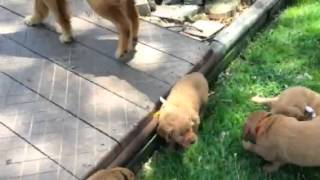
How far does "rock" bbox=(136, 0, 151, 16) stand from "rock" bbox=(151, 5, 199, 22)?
0.22 feet

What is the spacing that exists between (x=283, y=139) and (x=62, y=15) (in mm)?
1953

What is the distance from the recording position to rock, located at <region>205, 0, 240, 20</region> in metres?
4.60

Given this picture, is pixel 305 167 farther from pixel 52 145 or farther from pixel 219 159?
pixel 52 145

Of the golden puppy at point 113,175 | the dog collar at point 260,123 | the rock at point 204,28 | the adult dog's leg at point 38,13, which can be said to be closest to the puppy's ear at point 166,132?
the golden puppy at point 113,175

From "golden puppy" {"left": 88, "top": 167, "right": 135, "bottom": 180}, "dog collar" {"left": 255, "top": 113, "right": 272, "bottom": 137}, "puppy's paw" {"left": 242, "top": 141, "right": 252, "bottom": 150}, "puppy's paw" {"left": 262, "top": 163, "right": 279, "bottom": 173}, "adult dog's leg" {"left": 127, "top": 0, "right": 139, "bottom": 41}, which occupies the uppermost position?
"adult dog's leg" {"left": 127, "top": 0, "right": 139, "bottom": 41}

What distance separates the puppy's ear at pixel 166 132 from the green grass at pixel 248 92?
0.13 metres

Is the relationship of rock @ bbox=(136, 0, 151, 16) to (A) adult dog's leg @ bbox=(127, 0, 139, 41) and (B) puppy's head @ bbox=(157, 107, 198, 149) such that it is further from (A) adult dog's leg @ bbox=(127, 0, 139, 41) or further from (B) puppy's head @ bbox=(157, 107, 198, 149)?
(B) puppy's head @ bbox=(157, 107, 198, 149)

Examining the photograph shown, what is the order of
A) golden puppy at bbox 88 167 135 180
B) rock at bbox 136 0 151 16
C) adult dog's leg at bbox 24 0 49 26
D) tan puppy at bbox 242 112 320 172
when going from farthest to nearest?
rock at bbox 136 0 151 16, adult dog's leg at bbox 24 0 49 26, tan puppy at bbox 242 112 320 172, golden puppy at bbox 88 167 135 180

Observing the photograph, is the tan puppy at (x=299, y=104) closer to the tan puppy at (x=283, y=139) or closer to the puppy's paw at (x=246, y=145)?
the tan puppy at (x=283, y=139)

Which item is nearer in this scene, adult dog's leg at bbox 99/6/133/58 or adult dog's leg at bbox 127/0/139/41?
adult dog's leg at bbox 99/6/133/58


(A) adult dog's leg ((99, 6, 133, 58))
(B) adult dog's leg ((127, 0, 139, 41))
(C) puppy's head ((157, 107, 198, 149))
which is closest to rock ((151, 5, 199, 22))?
(B) adult dog's leg ((127, 0, 139, 41))

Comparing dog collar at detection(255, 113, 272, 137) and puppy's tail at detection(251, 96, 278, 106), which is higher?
dog collar at detection(255, 113, 272, 137)

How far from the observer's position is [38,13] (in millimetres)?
4266

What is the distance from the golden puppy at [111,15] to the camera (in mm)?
3758
